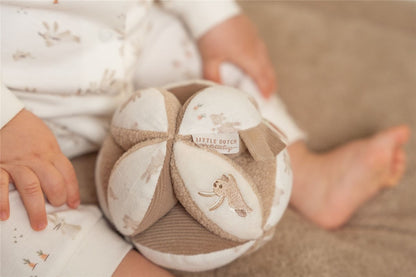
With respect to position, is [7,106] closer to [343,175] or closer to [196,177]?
[196,177]

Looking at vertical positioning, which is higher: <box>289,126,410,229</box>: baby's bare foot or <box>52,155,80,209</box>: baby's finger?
<box>52,155,80,209</box>: baby's finger

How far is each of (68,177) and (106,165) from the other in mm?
59

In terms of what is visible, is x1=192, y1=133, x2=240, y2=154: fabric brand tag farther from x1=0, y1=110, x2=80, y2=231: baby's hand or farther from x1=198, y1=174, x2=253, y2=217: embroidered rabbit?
x1=0, y1=110, x2=80, y2=231: baby's hand

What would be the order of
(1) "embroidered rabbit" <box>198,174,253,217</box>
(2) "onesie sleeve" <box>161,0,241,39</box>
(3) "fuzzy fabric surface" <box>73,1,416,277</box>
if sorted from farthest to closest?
(2) "onesie sleeve" <box>161,0,241,39</box>, (3) "fuzzy fabric surface" <box>73,1,416,277</box>, (1) "embroidered rabbit" <box>198,174,253,217</box>

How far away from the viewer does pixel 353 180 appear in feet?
2.40

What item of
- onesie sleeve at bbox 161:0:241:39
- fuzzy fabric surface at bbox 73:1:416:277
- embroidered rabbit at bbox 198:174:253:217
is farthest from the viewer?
onesie sleeve at bbox 161:0:241:39

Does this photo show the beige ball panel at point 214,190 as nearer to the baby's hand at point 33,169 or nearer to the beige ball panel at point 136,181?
the beige ball panel at point 136,181

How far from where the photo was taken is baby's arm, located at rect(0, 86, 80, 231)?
49cm

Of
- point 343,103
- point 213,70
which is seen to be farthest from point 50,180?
point 343,103

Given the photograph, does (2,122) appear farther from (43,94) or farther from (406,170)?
(406,170)

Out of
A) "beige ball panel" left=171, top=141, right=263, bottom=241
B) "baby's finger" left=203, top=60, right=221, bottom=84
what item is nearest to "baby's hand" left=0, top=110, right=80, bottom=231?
"beige ball panel" left=171, top=141, right=263, bottom=241

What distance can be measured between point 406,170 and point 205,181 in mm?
524

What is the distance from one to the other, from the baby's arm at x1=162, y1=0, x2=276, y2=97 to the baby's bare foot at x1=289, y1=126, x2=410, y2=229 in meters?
0.16

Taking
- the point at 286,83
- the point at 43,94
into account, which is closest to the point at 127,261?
the point at 43,94
